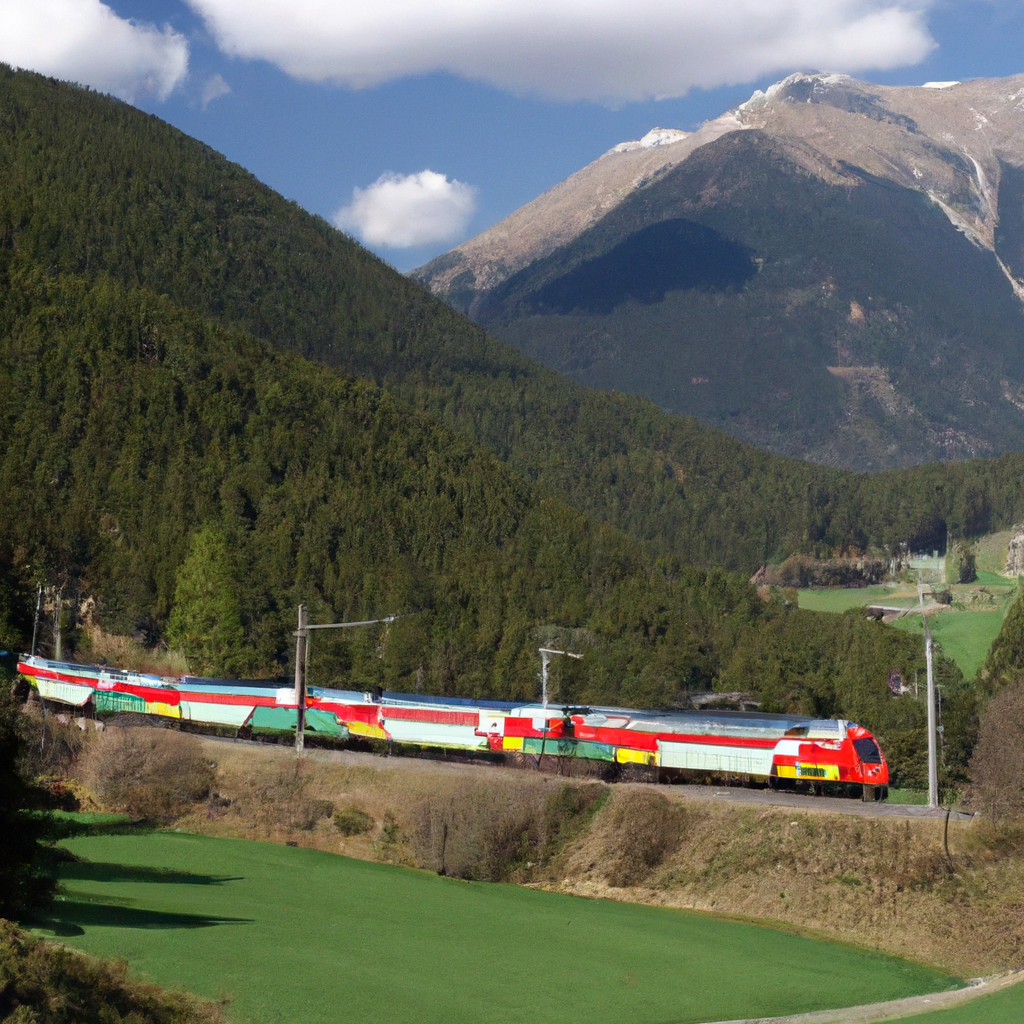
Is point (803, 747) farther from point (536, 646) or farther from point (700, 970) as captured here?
point (536, 646)

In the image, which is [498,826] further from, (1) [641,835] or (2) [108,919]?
(2) [108,919]

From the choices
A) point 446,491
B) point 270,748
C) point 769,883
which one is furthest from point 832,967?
point 446,491

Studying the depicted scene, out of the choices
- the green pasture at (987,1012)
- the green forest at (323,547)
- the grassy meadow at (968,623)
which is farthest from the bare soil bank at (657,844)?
the grassy meadow at (968,623)

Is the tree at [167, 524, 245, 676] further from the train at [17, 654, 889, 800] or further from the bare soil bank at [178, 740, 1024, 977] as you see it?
the bare soil bank at [178, 740, 1024, 977]

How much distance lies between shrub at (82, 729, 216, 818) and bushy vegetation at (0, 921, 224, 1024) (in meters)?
33.7

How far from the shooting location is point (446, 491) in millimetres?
158250

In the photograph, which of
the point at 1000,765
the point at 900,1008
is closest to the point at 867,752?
the point at 1000,765

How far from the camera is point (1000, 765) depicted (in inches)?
2319

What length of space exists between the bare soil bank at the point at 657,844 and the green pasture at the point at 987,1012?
16.0 ft

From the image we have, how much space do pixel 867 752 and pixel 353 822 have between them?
25.2 metres

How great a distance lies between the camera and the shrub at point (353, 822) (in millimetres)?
64250

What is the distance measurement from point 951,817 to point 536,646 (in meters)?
65.1

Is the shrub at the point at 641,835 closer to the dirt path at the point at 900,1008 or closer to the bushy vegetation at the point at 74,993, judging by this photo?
the dirt path at the point at 900,1008

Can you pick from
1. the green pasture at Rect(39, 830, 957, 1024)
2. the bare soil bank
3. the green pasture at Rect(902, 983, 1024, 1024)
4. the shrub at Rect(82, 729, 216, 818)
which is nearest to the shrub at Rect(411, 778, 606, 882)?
the bare soil bank
